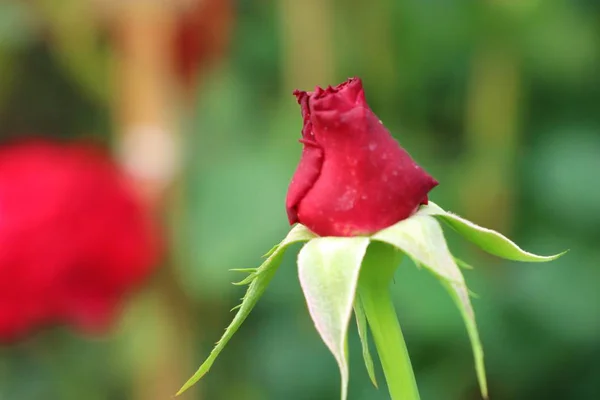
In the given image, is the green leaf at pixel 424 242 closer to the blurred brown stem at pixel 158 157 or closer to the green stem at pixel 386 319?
the green stem at pixel 386 319

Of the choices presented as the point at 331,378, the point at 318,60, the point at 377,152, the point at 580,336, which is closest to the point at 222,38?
the point at 318,60

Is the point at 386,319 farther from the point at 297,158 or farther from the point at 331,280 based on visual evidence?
the point at 297,158

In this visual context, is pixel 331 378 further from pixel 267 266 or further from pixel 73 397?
pixel 267 266

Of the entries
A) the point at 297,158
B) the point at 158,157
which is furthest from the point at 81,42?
the point at 297,158

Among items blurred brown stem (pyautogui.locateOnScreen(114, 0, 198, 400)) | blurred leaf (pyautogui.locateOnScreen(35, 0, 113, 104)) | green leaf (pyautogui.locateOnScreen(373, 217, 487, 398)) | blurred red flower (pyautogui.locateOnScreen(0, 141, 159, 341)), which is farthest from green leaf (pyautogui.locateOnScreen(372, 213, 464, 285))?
blurred leaf (pyautogui.locateOnScreen(35, 0, 113, 104))

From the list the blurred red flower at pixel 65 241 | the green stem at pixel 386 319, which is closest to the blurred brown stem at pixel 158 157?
the blurred red flower at pixel 65 241

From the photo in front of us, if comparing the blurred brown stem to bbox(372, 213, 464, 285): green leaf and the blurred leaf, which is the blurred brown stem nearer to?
the blurred leaf
